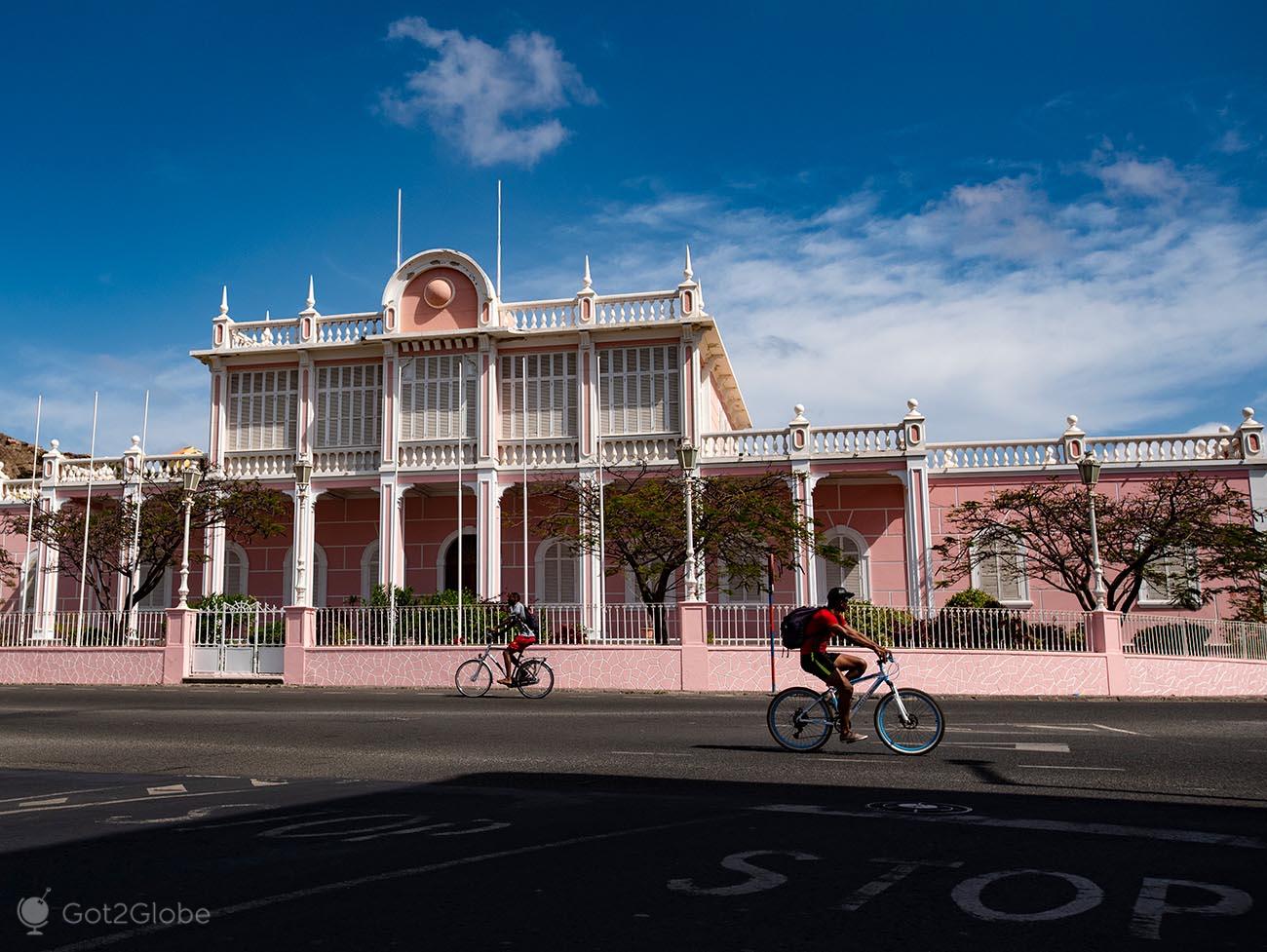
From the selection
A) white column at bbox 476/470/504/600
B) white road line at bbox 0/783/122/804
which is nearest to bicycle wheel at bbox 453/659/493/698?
white road line at bbox 0/783/122/804

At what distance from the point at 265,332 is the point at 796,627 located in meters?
25.0

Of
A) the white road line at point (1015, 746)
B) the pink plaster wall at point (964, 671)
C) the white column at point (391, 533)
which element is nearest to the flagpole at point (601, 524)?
the pink plaster wall at point (964, 671)

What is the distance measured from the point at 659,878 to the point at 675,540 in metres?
19.6

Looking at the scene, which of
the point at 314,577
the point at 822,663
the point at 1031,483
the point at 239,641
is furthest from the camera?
the point at 314,577

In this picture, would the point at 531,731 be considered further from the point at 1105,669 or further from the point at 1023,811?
the point at 1105,669

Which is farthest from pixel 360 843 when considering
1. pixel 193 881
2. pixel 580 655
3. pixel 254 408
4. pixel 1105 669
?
pixel 254 408

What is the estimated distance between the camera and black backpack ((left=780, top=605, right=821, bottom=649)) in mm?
9875

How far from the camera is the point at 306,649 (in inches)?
848

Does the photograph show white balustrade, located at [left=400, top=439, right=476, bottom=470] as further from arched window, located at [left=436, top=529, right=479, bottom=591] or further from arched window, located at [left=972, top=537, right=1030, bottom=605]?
arched window, located at [left=972, top=537, right=1030, bottom=605]

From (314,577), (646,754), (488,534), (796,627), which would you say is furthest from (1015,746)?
(314,577)

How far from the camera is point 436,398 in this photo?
2984cm

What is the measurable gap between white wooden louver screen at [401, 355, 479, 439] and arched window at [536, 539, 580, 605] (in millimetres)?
3827

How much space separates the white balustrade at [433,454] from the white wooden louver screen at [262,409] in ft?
11.9

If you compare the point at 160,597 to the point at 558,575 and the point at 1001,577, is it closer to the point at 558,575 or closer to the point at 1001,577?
the point at 558,575
